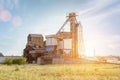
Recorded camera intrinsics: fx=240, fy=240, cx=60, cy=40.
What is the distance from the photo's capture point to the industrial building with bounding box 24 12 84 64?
80250 mm

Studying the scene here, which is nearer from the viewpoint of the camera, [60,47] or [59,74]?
[59,74]

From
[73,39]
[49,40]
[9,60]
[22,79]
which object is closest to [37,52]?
[49,40]

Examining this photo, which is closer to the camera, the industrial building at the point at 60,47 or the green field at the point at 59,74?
the green field at the point at 59,74

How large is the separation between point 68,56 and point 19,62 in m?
19.8

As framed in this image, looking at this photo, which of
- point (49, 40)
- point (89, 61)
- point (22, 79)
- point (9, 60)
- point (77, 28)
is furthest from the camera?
point (49, 40)

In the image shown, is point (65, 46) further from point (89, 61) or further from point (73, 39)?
point (89, 61)

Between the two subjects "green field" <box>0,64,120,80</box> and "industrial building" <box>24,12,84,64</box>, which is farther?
"industrial building" <box>24,12,84,64</box>

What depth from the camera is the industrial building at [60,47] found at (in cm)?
8025

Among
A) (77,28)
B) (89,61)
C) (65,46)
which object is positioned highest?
(77,28)

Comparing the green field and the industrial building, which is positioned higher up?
the industrial building

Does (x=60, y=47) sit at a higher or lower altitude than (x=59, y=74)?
higher

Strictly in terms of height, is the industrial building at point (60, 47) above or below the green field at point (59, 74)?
above

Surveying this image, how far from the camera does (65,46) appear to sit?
84625 millimetres

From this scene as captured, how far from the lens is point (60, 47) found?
281 ft
